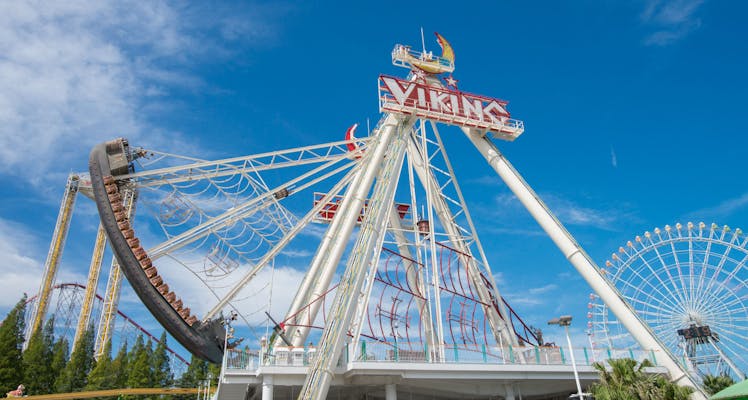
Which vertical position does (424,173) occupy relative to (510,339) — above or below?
above

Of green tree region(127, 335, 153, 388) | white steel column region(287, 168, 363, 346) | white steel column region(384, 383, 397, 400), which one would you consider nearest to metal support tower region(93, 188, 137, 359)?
green tree region(127, 335, 153, 388)

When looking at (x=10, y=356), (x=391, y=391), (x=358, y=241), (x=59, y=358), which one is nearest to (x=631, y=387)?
(x=391, y=391)

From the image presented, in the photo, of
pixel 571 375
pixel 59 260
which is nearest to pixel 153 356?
pixel 59 260

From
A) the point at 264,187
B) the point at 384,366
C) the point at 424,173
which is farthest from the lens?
the point at 424,173

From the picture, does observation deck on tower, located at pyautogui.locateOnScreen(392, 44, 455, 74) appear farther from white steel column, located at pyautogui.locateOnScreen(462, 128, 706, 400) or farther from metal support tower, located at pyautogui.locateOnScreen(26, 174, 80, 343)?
metal support tower, located at pyautogui.locateOnScreen(26, 174, 80, 343)

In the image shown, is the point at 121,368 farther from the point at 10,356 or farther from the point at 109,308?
the point at 10,356

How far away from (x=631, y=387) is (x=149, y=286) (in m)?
19.7

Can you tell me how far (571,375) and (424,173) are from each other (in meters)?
14.0

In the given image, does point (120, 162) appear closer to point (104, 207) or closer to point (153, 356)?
point (104, 207)

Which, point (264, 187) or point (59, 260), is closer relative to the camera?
point (264, 187)

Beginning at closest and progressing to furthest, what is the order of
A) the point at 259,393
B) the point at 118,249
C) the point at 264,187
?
1. the point at 118,249
2. the point at 259,393
3. the point at 264,187

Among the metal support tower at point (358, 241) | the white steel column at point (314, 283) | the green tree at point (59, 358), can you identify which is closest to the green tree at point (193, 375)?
the green tree at point (59, 358)

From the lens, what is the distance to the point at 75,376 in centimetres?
4972

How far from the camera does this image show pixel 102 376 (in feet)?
159
